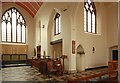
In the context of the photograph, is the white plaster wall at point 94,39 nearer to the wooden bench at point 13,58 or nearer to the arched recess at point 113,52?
the arched recess at point 113,52

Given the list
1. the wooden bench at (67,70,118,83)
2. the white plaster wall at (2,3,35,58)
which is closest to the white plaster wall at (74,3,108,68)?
the wooden bench at (67,70,118,83)

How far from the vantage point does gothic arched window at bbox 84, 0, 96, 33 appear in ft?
42.4

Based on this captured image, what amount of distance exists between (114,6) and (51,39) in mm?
5868

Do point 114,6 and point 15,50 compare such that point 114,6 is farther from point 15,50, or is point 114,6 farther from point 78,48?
point 15,50

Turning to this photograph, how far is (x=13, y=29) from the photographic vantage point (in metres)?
18.1

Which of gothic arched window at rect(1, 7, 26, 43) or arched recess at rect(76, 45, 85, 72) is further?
gothic arched window at rect(1, 7, 26, 43)

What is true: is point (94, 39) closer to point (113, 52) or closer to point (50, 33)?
point (113, 52)

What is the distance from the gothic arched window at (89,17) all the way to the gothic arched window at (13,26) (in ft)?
27.2

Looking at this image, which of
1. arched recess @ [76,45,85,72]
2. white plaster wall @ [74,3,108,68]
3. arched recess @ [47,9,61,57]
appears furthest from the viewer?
arched recess @ [47,9,61,57]

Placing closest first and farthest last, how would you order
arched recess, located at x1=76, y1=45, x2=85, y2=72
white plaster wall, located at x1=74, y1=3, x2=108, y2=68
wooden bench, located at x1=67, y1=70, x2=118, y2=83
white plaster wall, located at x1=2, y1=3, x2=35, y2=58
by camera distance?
wooden bench, located at x1=67, y1=70, x2=118, y2=83 < arched recess, located at x1=76, y1=45, x2=85, y2=72 < white plaster wall, located at x1=74, y1=3, x2=108, y2=68 < white plaster wall, located at x1=2, y1=3, x2=35, y2=58

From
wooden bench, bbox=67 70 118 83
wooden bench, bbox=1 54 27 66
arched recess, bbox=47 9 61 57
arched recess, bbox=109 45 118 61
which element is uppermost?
arched recess, bbox=47 9 61 57

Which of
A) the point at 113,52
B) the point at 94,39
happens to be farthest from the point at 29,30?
the point at 113,52

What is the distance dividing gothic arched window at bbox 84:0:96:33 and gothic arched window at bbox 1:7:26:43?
326 inches

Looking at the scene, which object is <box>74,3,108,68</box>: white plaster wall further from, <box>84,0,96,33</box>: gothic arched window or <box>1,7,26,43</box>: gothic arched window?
<box>1,7,26,43</box>: gothic arched window
